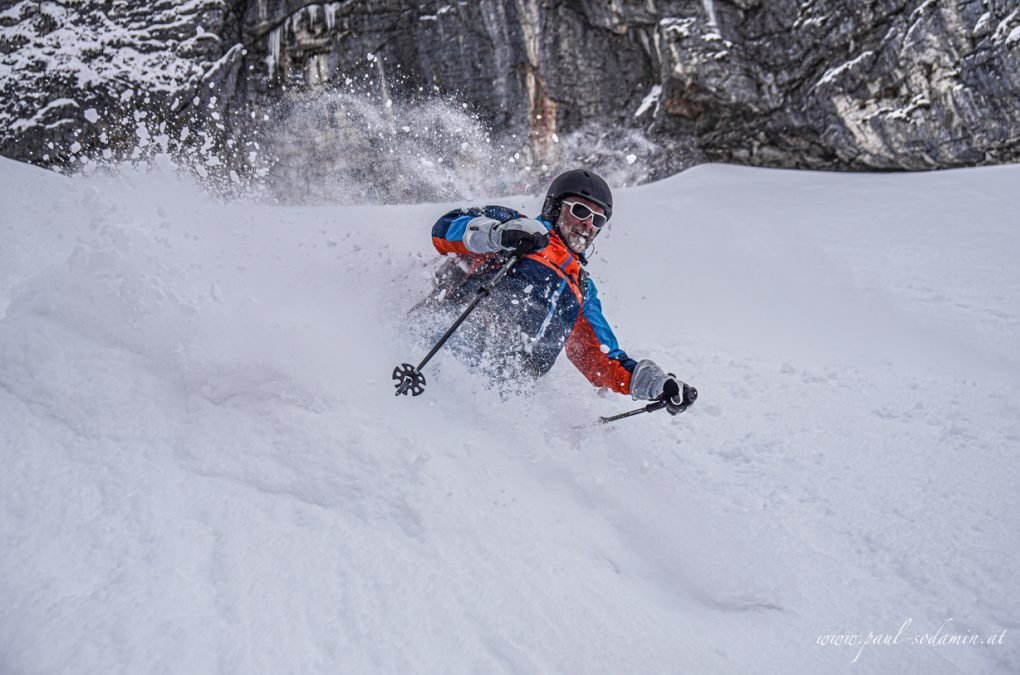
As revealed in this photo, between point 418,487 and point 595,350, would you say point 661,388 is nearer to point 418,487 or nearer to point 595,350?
point 595,350

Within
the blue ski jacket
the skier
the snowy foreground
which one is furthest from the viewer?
the blue ski jacket

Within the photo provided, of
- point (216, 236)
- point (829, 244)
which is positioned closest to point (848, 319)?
point (829, 244)

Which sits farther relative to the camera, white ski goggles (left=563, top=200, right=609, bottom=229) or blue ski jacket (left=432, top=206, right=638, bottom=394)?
white ski goggles (left=563, top=200, right=609, bottom=229)

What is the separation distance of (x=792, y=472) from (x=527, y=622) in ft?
7.50

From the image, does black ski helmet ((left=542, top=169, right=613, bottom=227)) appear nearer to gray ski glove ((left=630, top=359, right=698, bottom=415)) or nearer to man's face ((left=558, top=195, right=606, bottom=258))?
man's face ((left=558, top=195, right=606, bottom=258))

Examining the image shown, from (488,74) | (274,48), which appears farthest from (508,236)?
(274,48)

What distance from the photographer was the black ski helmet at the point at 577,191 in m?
4.37

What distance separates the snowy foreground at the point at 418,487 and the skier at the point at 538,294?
32cm

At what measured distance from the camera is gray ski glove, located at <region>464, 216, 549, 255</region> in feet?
12.4

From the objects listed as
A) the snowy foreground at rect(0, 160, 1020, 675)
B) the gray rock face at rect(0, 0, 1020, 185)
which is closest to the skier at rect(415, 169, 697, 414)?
the snowy foreground at rect(0, 160, 1020, 675)

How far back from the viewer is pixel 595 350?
173 inches

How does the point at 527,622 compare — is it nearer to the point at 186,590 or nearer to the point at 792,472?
the point at 186,590

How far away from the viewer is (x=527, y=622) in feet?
6.16

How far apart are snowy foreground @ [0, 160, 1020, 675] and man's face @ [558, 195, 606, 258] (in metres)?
1.18
